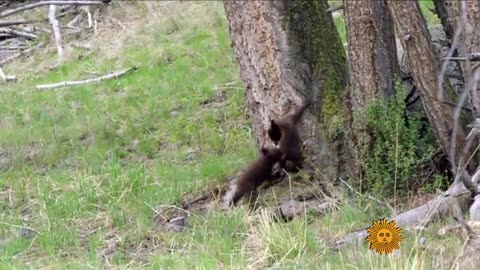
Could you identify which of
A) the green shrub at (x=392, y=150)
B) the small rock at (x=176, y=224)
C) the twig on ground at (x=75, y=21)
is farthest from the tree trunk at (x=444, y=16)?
the twig on ground at (x=75, y=21)

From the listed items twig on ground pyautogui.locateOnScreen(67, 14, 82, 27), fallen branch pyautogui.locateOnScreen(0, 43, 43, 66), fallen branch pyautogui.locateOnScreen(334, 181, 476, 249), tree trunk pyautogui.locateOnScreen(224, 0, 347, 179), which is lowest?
fallen branch pyautogui.locateOnScreen(0, 43, 43, 66)

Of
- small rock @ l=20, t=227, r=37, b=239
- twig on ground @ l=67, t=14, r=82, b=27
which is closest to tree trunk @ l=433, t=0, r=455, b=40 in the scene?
small rock @ l=20, t=227, r=37, b=239

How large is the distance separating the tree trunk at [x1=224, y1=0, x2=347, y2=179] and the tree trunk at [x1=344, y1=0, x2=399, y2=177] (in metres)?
0.42

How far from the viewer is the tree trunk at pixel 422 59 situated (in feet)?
19.2

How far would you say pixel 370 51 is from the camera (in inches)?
250

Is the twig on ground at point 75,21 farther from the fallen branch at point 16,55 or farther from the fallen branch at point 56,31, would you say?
the fallen branch at point 16,55

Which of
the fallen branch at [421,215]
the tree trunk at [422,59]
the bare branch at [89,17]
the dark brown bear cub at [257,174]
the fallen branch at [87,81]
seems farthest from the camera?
the bare branch at [89,17]

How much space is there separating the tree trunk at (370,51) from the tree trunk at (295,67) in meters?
0.42

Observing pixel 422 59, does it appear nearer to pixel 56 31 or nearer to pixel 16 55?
pixel 56 31

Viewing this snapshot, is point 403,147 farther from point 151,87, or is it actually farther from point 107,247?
point 151,87

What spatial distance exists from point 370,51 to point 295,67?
27.3 inches

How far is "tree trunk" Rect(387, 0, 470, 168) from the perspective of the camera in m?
5.85

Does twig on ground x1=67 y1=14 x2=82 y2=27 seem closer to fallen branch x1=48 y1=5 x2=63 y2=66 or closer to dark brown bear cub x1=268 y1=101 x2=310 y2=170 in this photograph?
fallen branch x1=48 y1=5 x2=63 y2=66

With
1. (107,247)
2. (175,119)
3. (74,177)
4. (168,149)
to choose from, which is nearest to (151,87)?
(175,119)
